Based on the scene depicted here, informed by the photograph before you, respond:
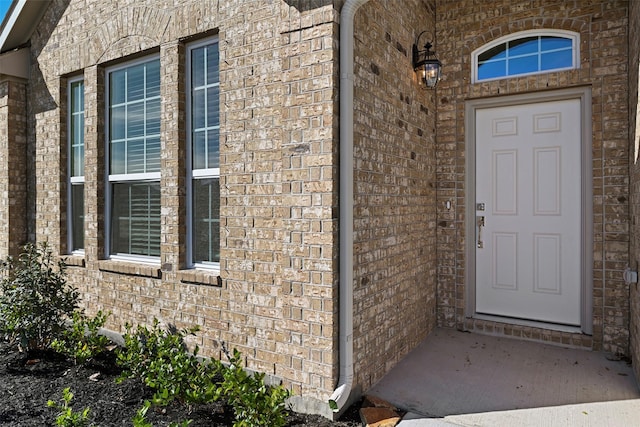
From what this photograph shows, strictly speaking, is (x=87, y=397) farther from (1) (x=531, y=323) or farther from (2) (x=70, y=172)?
(1) (x=531, y=323)

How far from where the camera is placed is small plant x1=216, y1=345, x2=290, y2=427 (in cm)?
275

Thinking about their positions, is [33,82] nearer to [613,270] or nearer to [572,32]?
[572,32]

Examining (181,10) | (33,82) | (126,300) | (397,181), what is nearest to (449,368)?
(397,181)

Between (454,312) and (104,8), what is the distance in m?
5.04

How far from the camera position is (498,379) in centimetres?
354

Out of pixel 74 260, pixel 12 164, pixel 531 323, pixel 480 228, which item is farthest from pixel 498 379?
pixel 12 164

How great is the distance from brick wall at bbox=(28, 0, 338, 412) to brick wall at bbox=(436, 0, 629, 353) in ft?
7.60

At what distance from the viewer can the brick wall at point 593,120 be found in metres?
4.03

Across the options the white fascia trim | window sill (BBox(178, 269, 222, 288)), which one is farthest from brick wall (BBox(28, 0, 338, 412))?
the white fascia trim

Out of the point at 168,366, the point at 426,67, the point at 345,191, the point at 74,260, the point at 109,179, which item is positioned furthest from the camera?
the point at 74,260

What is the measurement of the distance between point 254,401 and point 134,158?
115 inches

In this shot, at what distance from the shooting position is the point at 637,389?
3320 millimetres

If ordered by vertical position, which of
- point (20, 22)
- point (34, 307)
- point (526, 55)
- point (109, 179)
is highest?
point (20, 22)

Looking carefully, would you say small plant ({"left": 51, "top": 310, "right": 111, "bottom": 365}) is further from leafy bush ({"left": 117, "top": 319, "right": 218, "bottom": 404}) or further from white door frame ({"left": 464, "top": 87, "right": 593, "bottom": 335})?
white door frame ({"left": 464, "top": 87, "right": 593, "bottom": 335})
